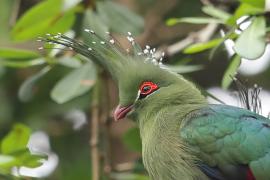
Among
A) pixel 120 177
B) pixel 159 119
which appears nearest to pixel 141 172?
pixel 120 177

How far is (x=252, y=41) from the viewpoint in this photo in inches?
151

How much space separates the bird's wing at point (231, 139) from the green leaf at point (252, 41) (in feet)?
0.96

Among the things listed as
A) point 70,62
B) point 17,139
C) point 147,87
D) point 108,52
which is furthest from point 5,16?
point 147,87

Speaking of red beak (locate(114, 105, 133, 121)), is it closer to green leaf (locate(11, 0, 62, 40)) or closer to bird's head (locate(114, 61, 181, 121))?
bird's head (locate(114, 61, 181, 121))

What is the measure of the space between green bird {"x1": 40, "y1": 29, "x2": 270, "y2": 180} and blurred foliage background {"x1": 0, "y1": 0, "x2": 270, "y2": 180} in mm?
297

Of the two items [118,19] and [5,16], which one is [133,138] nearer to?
[118,19]

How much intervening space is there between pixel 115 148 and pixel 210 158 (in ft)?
9.99

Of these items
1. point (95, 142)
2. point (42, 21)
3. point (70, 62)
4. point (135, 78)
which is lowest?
point (95, 142)

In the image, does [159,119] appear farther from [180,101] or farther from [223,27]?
[223,27]

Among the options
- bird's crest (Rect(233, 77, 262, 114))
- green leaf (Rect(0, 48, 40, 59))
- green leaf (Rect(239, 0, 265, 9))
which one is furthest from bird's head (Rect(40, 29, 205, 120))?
green leaf (Rect(0, 48, 40, 59))

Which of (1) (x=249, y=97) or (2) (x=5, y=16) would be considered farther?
(2) (x=5, y=16)

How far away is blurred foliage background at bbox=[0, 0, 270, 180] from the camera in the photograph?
4.23 meters

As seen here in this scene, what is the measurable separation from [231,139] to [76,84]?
1.35 m

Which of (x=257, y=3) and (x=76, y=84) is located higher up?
(x=257, y=3)
